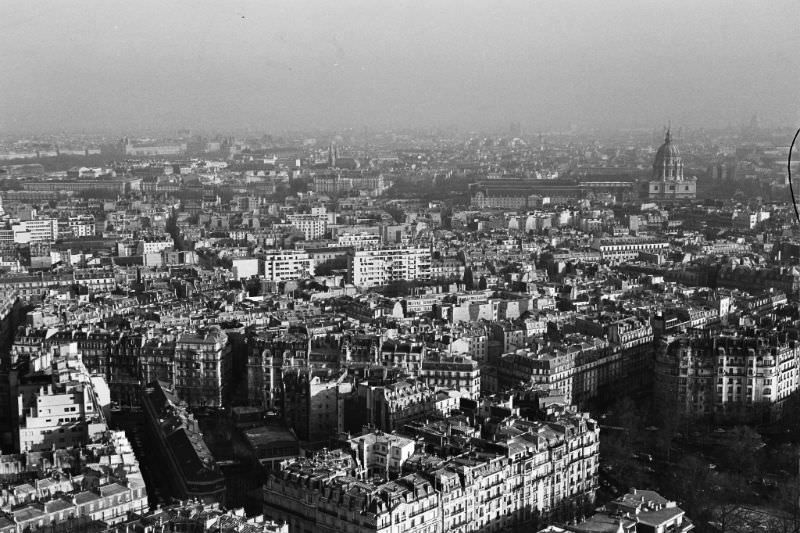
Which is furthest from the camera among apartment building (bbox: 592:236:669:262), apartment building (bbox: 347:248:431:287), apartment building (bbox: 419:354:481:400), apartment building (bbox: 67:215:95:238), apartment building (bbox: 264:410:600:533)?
apartment building (bbox: 67:215:95:238)

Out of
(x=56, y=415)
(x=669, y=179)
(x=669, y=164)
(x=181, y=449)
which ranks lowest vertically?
(x=181, y=449)

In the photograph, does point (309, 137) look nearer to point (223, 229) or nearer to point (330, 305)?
point (223, 229)

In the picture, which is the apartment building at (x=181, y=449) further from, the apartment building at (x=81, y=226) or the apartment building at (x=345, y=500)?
the apartment building at (x=81, y=226)

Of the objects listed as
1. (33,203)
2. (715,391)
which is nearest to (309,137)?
(33,203)

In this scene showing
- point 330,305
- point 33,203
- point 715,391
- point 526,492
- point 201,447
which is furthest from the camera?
point 33,203

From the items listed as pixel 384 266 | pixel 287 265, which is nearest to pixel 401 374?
pixel 384 266

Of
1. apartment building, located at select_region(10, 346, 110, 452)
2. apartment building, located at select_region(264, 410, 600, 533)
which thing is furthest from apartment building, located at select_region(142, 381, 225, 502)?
apartment building, located at select_region(264, 410, 600, 533)

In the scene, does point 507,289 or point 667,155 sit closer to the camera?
point 507,289

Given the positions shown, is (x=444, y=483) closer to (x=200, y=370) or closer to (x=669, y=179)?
(x=200, y=370)

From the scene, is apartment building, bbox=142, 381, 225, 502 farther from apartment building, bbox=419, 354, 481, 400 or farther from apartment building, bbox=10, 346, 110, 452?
apartment building, bbox=419, 354, 481, 400
